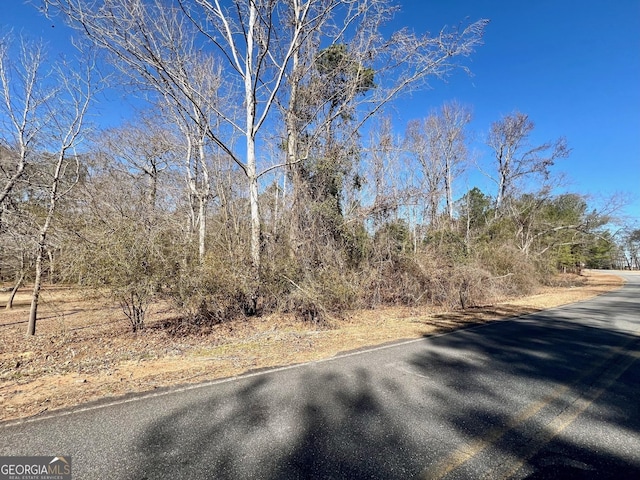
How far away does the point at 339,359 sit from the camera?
4.63 m

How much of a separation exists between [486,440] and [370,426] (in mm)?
980

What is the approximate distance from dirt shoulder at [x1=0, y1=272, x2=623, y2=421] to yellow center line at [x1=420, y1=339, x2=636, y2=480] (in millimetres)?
2723

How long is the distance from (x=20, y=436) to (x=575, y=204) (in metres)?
37.5

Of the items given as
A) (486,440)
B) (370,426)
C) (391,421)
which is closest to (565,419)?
(486,440)

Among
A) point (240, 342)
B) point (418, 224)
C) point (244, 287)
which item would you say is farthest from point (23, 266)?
point (418, 224)

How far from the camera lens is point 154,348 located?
544cm

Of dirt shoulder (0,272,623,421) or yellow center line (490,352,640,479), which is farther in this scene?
dirt shoulder (0,272,623,421)

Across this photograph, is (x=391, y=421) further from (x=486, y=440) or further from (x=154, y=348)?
(x=154, y=348)

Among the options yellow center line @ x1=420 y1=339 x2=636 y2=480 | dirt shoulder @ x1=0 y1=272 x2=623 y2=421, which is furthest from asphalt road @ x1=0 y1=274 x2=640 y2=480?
dirt shoulder @ x1=0 y1=272 x2=623 y2=421

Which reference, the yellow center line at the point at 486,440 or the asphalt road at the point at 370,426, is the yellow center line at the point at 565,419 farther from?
the yellow center line at the point at 486,440

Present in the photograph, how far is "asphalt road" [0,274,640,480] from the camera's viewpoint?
2.14m

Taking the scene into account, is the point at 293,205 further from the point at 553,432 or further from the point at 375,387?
the point at 553,432

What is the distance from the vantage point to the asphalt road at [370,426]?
214 cm

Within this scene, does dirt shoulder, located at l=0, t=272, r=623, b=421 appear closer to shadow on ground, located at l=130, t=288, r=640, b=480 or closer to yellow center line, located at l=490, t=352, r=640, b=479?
shadow on ground, located at l=130, t=288, r=640, b=480
